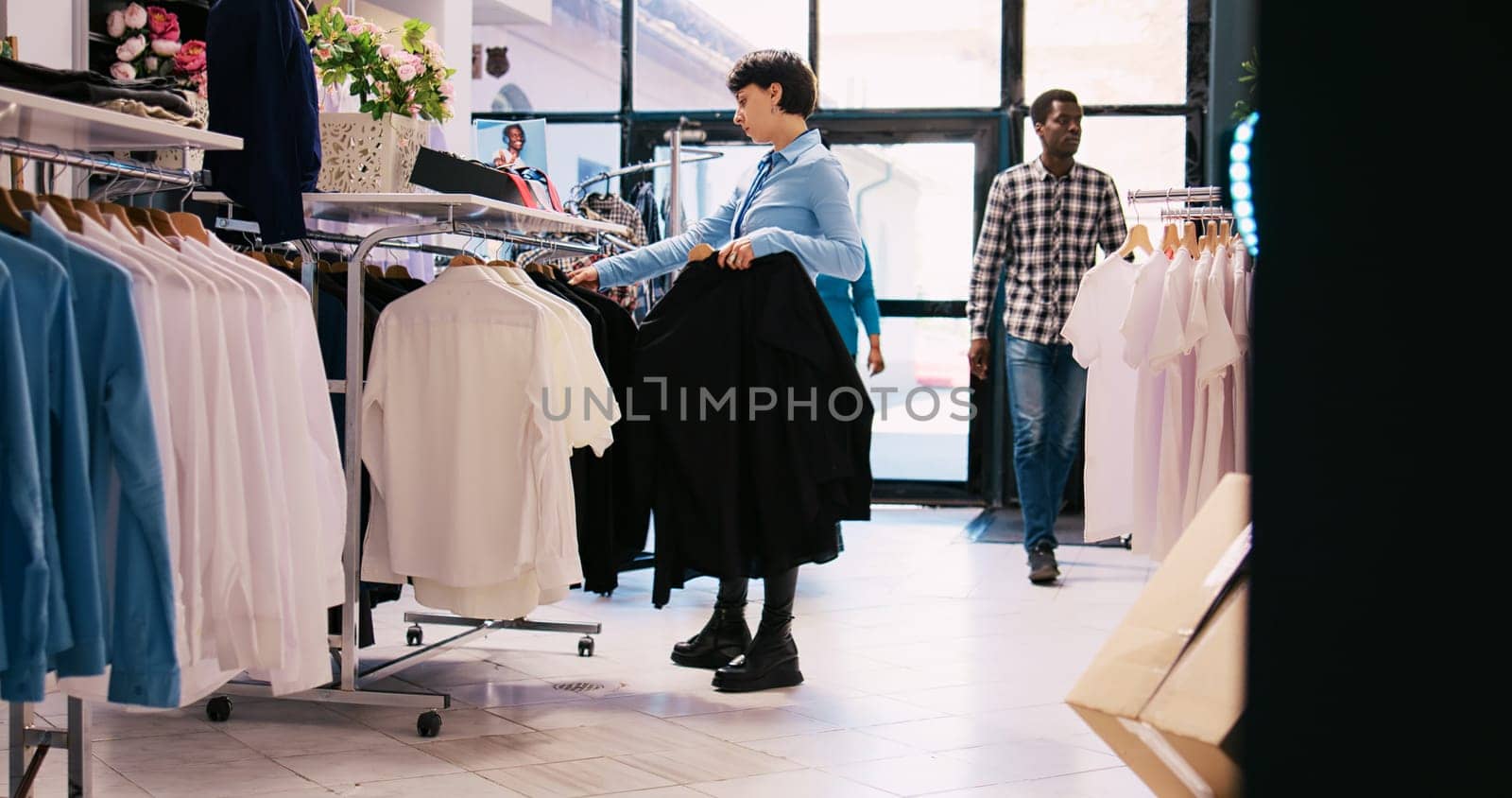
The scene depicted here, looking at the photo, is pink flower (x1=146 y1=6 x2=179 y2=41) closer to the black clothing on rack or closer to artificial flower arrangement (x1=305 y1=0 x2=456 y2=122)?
artificial flower arrangement (x1=305 y1=0 x2=456 y2=122)

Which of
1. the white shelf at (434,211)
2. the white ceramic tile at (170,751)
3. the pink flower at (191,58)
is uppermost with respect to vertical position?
the pink flower at (191,58)

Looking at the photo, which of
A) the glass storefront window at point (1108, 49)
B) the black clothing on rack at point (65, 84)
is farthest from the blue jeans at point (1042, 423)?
the black clothing on rack at point (65, 84)

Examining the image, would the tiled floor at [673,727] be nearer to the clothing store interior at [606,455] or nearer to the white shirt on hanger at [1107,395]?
the clothing store interior at [606,455]

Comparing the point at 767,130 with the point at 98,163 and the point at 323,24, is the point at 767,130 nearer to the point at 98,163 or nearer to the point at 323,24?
the point at 323,24

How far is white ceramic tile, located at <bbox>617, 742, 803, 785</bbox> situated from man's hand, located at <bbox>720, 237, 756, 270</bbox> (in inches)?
46.6

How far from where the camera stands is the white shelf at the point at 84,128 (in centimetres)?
199

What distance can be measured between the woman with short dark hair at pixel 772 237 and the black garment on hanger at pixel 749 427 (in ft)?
0.30

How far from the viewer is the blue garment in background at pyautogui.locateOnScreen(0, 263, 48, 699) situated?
5.79ft

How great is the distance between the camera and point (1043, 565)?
5137 mm

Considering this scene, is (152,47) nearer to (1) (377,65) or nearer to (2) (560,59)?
(1) (377,65)

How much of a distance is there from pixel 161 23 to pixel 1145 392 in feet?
11.5

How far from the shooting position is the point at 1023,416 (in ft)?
17.1

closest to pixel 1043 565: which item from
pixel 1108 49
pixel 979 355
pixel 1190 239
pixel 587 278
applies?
pixel 979 355

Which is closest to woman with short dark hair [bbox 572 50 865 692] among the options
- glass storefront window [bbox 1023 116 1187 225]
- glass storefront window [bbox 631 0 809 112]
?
glass storefront window [bbox 1023 116 1187 225]
